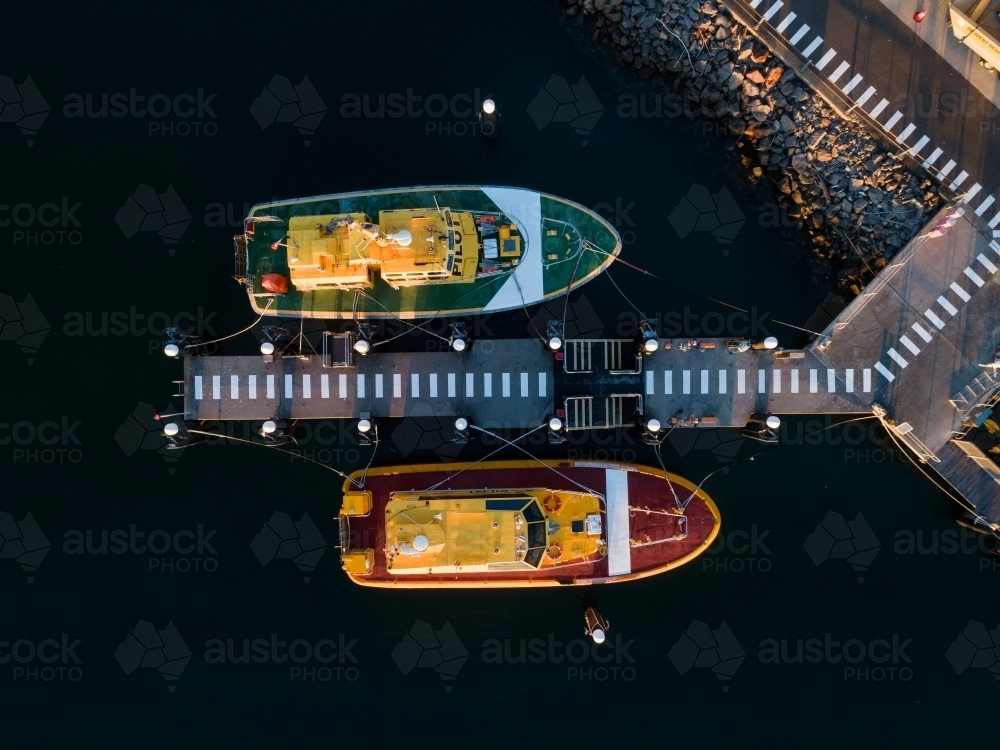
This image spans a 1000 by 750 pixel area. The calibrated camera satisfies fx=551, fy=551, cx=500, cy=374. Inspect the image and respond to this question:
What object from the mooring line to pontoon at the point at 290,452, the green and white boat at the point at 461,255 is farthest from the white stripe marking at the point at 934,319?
the mooring line to pontoon at the point at 290,452

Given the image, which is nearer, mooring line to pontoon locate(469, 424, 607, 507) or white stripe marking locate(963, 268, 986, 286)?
white stripe marking locate(963, 268, 986, 286)

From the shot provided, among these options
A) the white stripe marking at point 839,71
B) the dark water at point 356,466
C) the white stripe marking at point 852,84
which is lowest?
the dark water at point 356,466

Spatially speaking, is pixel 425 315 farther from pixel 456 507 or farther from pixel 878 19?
pixel 878 19

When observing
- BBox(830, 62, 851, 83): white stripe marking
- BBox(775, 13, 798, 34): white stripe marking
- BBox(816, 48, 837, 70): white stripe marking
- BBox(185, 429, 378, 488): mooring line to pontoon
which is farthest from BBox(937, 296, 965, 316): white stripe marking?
BBox(185, 429, 378, 488): mooring line to pontoon

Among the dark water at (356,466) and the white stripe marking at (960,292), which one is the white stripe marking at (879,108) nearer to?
the dark water at (356,466)

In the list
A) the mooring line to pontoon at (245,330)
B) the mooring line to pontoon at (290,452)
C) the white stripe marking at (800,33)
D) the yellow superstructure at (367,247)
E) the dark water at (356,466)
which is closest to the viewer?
the yellow superstructure at (367,247)

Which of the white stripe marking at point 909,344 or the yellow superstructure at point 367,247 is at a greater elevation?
the yellow superstructure at point 367,247

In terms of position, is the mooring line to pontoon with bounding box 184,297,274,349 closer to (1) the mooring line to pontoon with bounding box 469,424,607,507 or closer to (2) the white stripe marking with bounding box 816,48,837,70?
(1) the mooring line to pontoon with bounding box 469,424,607,507
